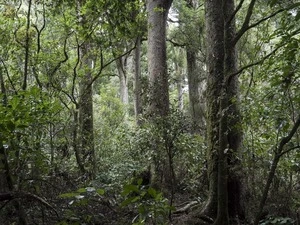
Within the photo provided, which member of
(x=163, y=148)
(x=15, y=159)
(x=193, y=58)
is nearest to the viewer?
(x=15, y=159)

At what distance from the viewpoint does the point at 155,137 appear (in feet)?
20.6

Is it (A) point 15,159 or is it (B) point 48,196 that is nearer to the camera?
(A) point 15,159

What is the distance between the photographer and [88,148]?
327 inches

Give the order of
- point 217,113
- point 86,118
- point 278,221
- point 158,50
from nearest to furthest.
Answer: point 278,221, point 217,113, point 86,118, point 158,50

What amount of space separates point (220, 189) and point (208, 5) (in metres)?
3.06

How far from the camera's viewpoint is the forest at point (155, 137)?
371cm

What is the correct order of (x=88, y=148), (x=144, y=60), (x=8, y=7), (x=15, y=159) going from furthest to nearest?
1. (x=144, y=60)
2. (x=88, y=148)
3. (x=8, y=7)
4. (x=15, y=159)

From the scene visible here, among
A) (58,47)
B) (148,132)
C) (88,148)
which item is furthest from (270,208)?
(58,47)

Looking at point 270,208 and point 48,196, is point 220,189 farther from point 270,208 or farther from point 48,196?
point 48,196

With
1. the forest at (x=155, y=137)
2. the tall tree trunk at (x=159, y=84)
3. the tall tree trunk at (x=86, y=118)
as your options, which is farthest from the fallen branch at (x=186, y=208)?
the tall tree trunk at (x=86, y=118)

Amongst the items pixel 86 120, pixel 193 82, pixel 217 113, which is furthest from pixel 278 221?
pixel 193 82

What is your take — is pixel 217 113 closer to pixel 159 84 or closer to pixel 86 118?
pixel 159 84

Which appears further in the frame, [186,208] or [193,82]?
[193,82]

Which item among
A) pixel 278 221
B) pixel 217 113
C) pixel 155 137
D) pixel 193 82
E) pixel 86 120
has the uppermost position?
pixel 193 82
